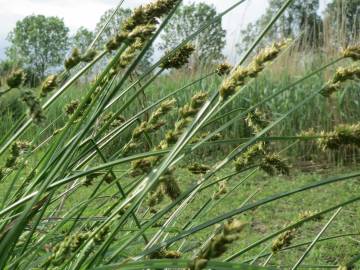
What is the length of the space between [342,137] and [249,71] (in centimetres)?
19

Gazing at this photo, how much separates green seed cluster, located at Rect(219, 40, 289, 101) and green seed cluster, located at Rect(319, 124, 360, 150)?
0.16 m

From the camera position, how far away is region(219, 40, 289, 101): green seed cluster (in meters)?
0.85

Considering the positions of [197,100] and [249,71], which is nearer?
[249,71]

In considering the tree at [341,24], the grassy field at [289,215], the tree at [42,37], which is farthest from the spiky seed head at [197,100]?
the tree at [42,37]

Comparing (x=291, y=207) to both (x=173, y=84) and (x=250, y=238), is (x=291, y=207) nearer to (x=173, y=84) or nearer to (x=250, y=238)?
(x=250, y=238)

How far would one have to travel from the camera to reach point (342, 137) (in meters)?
0.91

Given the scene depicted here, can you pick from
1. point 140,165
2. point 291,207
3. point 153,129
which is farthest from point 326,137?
point 291,207

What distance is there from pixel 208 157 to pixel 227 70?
4.89m

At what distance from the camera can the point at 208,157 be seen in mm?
6168

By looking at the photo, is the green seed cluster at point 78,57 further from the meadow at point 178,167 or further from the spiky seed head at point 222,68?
the spiky seed head at point 222,68

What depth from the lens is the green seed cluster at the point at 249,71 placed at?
2.79 ft

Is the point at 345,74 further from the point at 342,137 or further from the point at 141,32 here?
the point at 141,32

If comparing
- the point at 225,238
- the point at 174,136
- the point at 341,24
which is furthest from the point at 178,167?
the point at 341,24

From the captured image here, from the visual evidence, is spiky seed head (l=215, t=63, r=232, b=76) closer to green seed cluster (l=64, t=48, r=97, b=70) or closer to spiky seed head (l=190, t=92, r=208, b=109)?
spiky seed head (l=190, t=92, r=208, b=109)
